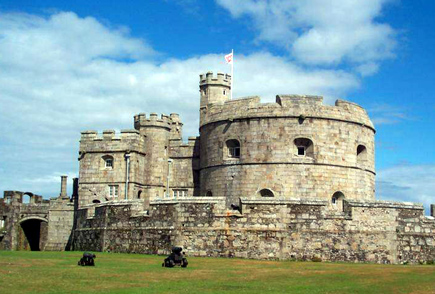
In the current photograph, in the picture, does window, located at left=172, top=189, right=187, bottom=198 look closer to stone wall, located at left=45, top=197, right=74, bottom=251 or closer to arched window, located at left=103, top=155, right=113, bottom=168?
arched window, located at left=103, top=155, right=113, bottom=168

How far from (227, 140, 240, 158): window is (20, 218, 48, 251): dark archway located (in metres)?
18.1

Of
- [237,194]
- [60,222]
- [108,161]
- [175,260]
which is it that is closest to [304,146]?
[237,194]

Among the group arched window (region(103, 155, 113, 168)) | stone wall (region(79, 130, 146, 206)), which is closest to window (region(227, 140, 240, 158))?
stone wall (region(79, 130, 146, 206))

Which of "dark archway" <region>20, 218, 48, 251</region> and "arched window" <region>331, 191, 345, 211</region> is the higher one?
"arched window" <region>331, 191, 345, 211</region>

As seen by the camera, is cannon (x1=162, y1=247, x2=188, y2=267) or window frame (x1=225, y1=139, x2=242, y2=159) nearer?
cannon (x1=162, y1=247, x2=188, y2=267)

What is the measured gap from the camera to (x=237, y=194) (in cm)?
3294

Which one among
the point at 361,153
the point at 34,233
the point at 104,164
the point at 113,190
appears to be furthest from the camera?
the point at 34,233

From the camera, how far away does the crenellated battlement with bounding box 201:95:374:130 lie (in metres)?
32.8

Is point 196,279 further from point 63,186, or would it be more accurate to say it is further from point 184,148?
point 63,186

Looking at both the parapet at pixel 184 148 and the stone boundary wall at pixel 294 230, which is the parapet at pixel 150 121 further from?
the stone boundary wall at pixel 294 230

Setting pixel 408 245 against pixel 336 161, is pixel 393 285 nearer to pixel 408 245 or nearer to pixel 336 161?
pixel 408 245

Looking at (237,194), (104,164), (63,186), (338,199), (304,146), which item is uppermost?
(304,146)

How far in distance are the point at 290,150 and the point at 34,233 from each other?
26324 millimetres

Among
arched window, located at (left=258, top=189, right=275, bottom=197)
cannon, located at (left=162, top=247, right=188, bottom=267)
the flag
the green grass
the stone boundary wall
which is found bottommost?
the green grass
